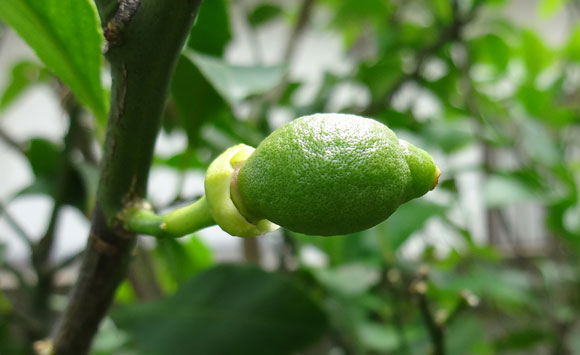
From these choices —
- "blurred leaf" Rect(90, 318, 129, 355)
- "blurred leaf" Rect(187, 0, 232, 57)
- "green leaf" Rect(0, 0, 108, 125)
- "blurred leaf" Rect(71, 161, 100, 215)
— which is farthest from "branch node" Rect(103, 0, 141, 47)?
"blurred leaf" Rect(90, 318, 129, 355)

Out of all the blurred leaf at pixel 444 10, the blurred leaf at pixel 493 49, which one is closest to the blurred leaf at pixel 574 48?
the blurred leaf at pixel 493 49

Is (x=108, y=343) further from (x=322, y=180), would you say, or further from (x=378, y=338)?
(x=322, y=180)

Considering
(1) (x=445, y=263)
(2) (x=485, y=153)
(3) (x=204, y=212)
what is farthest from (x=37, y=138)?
(2) (x=485, y=153)

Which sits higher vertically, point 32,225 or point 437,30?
point 437,30

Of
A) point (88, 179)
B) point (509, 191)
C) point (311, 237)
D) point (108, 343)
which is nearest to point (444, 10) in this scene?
point (509, 191)

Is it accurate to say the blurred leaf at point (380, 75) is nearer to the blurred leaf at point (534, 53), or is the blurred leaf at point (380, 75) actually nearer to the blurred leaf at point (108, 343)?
the blurred leaf at point (534, 53)

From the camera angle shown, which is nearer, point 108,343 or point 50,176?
point 50,176

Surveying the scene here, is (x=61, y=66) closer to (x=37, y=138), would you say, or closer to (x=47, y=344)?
(x=47, y=344)
